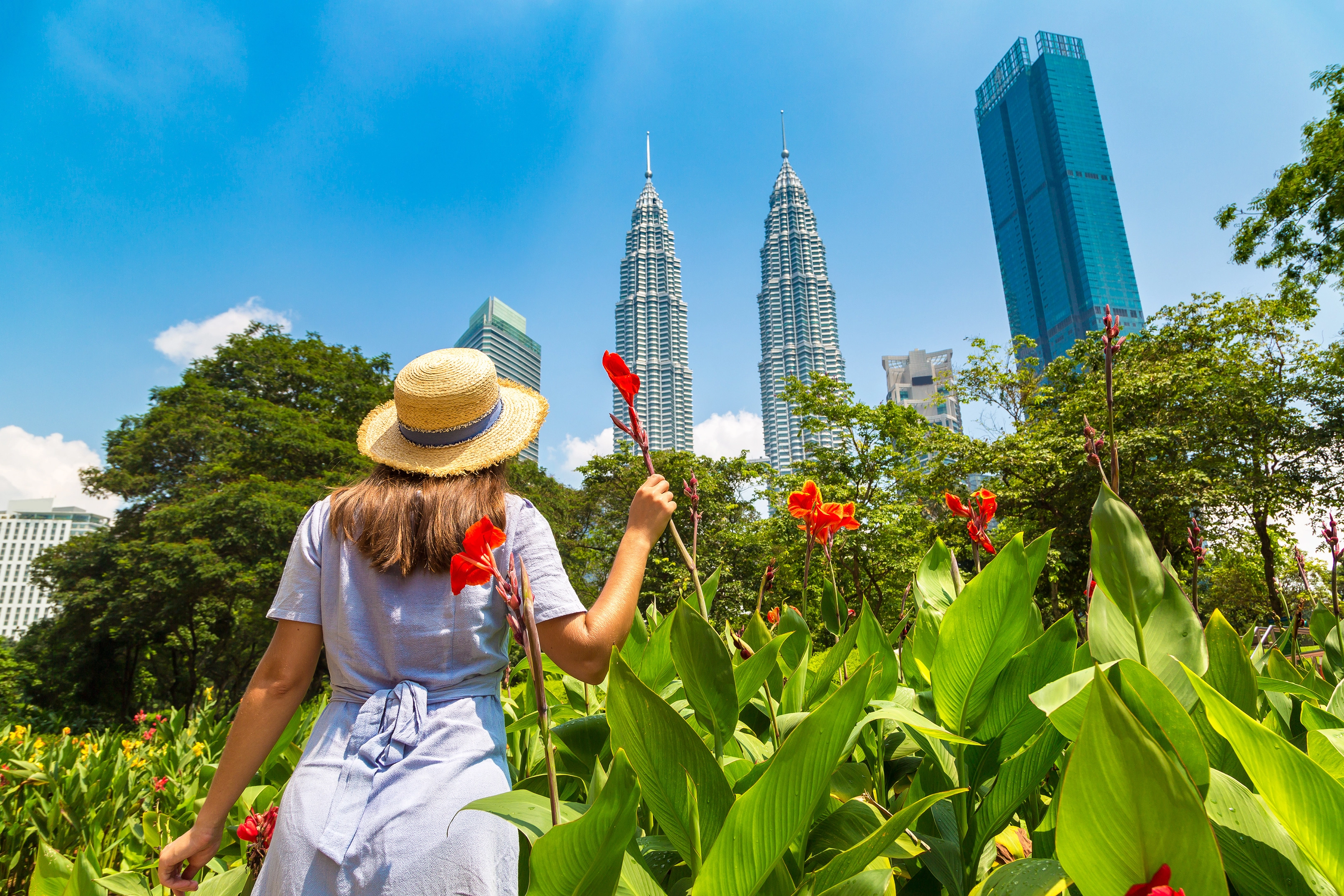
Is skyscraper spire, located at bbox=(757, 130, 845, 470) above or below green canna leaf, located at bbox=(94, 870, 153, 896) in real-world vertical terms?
above

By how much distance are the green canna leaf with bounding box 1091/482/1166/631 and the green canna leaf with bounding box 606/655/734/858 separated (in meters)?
0.55

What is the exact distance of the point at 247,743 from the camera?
3.39 feet

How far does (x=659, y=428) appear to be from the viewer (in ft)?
207

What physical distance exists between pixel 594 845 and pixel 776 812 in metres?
0.16

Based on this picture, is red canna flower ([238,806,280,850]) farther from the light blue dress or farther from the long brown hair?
the long brown hair

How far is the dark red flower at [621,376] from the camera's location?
3.45ft

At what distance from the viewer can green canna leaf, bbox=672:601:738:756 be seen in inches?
33.3

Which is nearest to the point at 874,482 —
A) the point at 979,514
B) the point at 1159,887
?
the point at 979,514

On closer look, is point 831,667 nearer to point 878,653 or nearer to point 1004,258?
point 878,653

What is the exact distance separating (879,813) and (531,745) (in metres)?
0.84

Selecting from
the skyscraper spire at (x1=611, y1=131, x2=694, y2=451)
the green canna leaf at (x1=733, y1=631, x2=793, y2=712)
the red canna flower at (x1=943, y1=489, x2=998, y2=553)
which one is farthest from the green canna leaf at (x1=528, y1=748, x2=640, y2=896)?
the skyscraper spire at (x1=611, y1=131, x2=694, y2=451)

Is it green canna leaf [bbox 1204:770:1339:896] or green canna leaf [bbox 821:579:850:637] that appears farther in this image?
green canna leaf [bbox 821:579:850:637]

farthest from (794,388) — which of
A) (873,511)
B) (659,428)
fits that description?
(659,428)

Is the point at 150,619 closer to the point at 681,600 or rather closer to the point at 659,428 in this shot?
the point at 681,600
